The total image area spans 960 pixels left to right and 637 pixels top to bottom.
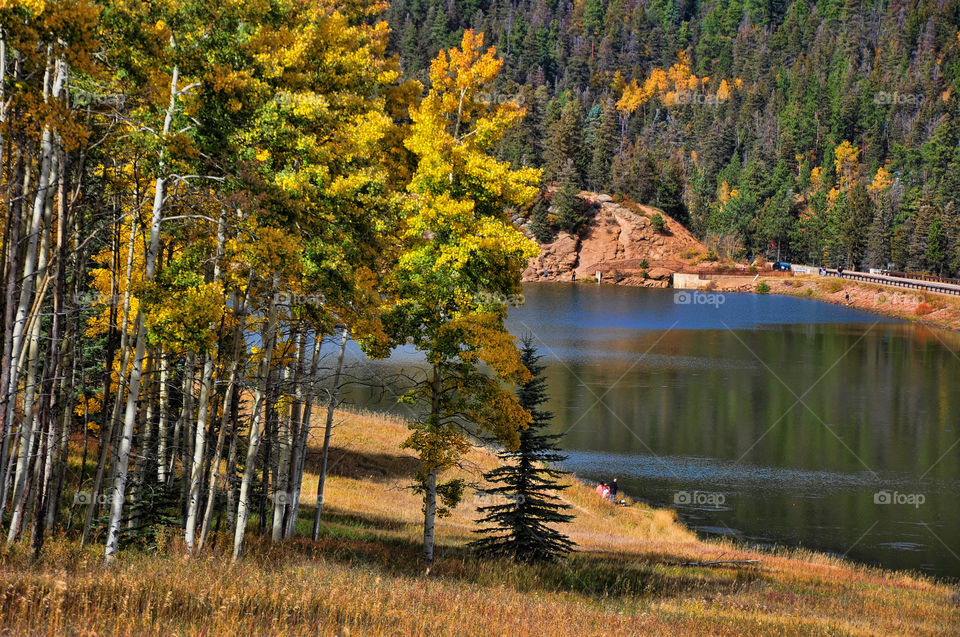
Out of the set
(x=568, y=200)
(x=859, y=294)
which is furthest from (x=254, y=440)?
(x=568, y=200)

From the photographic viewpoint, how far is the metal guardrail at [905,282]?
108812 mm

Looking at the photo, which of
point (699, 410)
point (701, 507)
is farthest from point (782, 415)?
point (701, 507)

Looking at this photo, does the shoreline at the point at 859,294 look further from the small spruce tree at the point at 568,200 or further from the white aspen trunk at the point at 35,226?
the white aspen trunk at the point at 35,226

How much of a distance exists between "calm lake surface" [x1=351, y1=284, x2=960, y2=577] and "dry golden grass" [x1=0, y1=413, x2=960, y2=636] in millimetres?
4356

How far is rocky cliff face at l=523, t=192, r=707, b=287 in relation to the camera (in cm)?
14662

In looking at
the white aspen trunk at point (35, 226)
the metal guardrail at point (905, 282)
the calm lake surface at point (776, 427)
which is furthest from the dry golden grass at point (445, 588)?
the metal guardrail at point (905, 282)

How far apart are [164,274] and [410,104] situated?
11.2 m

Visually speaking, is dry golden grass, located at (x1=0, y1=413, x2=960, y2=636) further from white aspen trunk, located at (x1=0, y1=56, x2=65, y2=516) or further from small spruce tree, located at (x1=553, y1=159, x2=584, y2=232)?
small spruce tree, located at (x1=553, y1=159, x2=584, y2=232)

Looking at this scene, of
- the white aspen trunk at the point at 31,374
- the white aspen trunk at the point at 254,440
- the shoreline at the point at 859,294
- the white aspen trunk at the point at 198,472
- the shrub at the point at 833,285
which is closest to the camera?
the white aspen trunk at the point at 31,374

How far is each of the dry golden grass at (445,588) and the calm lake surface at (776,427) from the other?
14.3 ft

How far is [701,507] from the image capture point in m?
37.4

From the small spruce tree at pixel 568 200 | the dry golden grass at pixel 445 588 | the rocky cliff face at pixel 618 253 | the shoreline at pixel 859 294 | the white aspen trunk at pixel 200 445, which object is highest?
the small spruce tree at pixel 568 200

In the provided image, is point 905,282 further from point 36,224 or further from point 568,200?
point 36,224

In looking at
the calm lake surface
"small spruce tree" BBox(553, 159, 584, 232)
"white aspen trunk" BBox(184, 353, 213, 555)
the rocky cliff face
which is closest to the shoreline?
the rocky cliff face
